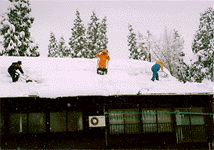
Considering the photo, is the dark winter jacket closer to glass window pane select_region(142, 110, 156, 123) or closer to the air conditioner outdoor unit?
the air conditioner outdoor unit

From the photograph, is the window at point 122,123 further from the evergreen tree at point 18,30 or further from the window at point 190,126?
the evergreen tree at point 18,30

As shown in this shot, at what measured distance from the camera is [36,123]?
10.1 metres

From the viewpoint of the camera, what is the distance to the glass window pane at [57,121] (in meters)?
10.2

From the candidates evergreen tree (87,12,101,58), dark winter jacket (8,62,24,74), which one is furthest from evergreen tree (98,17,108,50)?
dark winter jacket (8,62,24,74)

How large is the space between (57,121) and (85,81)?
8.02 feet

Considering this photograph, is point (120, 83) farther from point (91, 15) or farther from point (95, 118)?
point (91, 15)

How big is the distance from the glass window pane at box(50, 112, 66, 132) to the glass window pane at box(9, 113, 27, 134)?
4.20 feet

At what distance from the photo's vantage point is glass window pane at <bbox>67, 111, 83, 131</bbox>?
10.3m

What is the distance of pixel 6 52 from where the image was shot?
65.2ft

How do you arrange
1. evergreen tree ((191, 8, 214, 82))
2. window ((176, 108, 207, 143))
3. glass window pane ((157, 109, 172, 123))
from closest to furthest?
window ((176, 108, 207, 143)) → glass window pane ((157, 109, 172, 123)) → evergreen tree ((191, 8, 214, 82))

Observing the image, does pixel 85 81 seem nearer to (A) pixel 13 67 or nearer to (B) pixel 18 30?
(A) pixel 13 67

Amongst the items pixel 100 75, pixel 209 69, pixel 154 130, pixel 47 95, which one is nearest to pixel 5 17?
pixel 100 75

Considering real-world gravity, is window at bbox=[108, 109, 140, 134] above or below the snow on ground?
below

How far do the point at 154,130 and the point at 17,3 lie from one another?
19143mm
